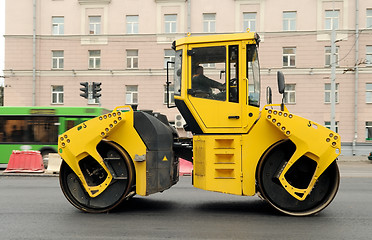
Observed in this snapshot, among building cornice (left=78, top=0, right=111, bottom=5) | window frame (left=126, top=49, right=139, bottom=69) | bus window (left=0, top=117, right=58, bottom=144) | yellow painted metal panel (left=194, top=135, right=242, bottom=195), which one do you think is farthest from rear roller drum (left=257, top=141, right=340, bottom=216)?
building cornice (left=78, top=0, right=111, bottom=5)

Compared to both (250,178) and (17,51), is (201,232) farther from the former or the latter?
(17,51)

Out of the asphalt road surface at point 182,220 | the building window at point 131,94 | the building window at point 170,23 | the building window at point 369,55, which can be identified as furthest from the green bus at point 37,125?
the building window at point 369,55

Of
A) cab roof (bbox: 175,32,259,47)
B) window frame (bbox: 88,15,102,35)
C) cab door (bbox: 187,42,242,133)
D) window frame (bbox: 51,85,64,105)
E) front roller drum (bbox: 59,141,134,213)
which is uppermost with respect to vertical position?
window frame (bbox: 88,15,102,35)

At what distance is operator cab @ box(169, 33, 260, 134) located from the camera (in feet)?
23.1

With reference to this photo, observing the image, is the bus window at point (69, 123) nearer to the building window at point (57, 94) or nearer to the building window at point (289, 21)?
the building window at point (57, 94)

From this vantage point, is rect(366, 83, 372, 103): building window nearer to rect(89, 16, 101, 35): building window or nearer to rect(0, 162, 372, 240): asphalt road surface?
rect(89, 16, 101, 35): building window

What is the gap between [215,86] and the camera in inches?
282

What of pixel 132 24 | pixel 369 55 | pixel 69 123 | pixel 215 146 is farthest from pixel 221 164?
pixel 369 55

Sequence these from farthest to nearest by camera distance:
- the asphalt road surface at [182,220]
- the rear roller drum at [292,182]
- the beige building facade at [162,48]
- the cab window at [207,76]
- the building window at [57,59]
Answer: the building window at [57,59] → the beige building facade at [162,48] → the cab window at [207,76] → the rear roller drum at [292,182] → the asphalt road surface at [182,220]

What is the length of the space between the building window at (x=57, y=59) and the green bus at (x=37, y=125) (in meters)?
15.1

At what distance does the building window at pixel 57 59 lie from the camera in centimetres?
3338

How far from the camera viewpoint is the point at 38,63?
33.3 m

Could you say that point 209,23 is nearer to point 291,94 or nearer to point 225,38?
point 291,94

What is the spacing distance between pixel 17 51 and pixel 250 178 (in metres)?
30.2
